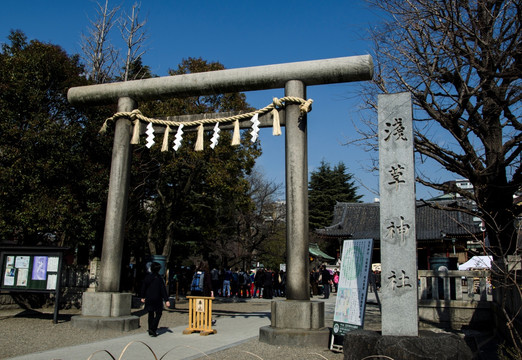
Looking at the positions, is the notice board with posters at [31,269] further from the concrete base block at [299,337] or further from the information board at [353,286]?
the information board at [353,286]

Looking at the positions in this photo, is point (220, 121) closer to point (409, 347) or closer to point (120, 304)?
point (120, 304)

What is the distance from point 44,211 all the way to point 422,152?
1033 centimetres

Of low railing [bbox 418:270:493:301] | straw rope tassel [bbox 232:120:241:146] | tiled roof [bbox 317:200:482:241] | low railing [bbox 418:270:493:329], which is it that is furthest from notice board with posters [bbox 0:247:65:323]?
tiled roof [bbox 317:200:482:241]

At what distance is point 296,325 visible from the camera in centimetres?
794

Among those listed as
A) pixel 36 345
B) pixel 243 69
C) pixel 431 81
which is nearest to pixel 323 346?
pixel 36 345

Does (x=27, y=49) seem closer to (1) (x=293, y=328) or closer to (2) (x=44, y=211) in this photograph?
(2) (x=44, y=211)

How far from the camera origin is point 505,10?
934 centimetres

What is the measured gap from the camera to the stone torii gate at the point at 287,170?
8.06 m

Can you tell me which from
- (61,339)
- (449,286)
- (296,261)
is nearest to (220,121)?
(296,261)

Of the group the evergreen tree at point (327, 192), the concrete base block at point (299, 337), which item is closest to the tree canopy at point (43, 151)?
the concrete base block at point (299, 337)

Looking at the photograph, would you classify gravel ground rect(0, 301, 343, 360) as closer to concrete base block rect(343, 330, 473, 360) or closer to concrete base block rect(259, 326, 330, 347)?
concrete base block rect(259, 326, 330, 347)

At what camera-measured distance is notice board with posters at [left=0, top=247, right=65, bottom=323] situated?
10219mm

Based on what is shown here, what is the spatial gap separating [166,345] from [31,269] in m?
4.70

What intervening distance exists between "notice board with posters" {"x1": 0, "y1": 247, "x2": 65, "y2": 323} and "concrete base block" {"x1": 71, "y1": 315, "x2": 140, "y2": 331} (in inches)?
49.0
